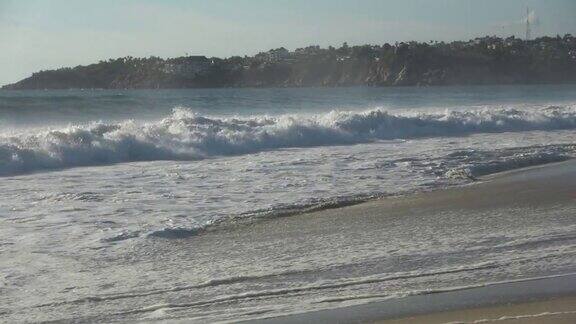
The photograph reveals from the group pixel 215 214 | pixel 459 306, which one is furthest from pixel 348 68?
pixel 459 306

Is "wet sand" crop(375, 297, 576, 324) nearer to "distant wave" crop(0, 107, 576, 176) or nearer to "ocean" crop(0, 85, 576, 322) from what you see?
"ocean" crop(0, 85, 576, 322)

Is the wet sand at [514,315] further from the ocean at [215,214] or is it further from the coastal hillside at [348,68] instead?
the coastal hillside at [348,68]

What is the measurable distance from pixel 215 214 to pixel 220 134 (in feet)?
39.2

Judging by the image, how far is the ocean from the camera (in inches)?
266

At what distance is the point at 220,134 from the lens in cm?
2214

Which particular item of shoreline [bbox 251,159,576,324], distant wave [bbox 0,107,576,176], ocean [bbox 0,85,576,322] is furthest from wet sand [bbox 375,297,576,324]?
distant wave [bbox 0,107,576,176]

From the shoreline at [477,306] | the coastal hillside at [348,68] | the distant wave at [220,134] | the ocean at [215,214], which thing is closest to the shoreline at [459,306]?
the shoreline at [477,306]

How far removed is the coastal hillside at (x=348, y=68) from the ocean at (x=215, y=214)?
152 ft

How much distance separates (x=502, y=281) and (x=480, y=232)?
1.99 metres

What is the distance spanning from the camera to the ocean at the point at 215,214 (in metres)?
6.76

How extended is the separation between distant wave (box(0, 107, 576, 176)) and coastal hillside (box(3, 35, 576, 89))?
43337mm

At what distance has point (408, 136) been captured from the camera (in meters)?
25.6

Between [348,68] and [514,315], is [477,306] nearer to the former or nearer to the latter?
[514,315]

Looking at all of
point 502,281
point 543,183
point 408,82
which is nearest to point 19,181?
point 543,183
